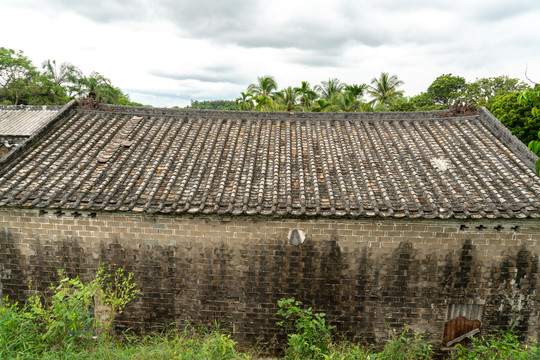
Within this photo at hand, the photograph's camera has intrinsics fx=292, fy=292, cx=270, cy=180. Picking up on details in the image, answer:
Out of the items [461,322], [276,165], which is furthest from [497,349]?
[276,165]

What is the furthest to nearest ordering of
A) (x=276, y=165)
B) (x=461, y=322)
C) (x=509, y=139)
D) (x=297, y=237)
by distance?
(x=509, y=139) → (x=276, y=165) → (x=461, y=322) → (x=297, y=237)

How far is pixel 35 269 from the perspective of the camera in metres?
7.41

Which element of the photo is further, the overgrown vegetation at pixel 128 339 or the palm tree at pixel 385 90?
the palm tree at pixel 385 90

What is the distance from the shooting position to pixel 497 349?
667 cm

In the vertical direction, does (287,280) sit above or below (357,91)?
below

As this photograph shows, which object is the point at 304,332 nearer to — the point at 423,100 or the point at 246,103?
the point at 246,103

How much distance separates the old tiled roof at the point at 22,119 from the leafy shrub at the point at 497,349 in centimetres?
2703

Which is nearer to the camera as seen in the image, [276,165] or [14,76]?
[276,165]

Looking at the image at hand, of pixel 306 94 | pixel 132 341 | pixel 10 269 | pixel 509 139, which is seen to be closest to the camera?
pixel 10 269

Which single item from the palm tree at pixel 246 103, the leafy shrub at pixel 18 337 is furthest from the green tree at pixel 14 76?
the leafy shrub at pixel 18 337

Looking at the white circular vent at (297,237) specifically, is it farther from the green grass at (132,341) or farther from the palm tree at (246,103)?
the palm tree at (246,103)

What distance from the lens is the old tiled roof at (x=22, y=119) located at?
22.1m

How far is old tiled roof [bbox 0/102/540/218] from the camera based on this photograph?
6.42 m

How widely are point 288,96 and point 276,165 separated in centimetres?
2608
